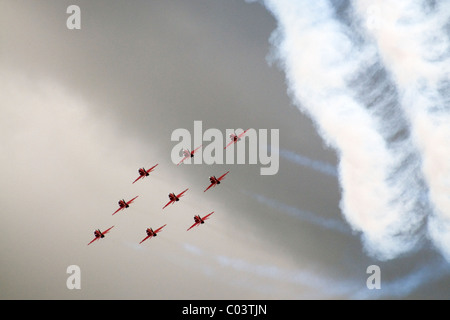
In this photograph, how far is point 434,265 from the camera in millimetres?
74812

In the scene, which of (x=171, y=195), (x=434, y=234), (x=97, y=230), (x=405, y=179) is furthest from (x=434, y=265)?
(x=97, y=230)

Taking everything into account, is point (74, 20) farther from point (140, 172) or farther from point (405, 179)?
point (405, 179)

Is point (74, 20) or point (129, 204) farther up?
point (74, 20)

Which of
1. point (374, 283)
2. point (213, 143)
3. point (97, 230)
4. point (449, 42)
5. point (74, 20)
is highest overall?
point (74, 20)

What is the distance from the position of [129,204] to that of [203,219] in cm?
823

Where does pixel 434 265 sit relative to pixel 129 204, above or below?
below

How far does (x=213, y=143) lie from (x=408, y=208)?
19.8 metres
